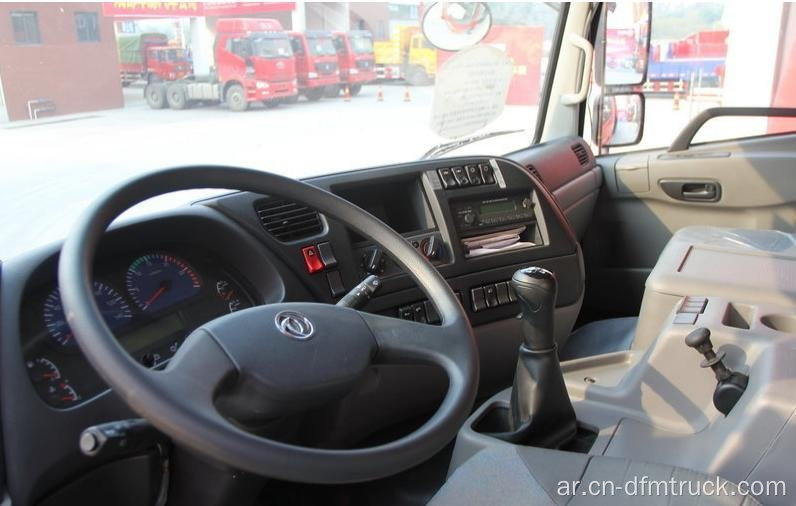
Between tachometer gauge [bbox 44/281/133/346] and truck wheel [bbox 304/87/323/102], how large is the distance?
964mm

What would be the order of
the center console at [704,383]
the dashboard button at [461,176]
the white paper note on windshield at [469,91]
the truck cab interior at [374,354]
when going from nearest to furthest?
the truck cab interior at [374,354] → the center console at [704,383] → the dashboard button at [461,176] → the white paper note on windshield at [469,91]

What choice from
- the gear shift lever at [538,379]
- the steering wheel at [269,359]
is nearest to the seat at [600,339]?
the gear shift lever at [538,379]

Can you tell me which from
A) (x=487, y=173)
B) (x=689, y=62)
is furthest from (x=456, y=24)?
(x=689, y=62)

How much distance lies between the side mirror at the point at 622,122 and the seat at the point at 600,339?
109 centimetres

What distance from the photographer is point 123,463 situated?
Result: 1.24m

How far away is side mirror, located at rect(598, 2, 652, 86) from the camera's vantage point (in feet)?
9.91

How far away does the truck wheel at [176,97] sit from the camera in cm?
175

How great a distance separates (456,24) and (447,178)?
27.6 inches

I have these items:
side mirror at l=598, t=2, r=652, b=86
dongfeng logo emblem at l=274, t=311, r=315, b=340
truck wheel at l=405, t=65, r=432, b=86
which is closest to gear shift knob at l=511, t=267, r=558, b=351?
dongfeng logo emblem at l=274, t=311, r=315, b=340

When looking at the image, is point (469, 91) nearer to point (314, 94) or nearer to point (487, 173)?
point (487, 173)

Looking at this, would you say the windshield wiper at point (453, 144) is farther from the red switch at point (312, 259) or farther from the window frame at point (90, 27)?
the window frame at point (90, 27)

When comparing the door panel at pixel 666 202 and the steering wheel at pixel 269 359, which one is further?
the door panel at pixel 666 202

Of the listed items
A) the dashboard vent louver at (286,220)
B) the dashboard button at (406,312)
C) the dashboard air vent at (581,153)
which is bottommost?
the dashboard button at (406,312)

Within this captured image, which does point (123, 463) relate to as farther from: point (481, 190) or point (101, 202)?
point (481, 190)
